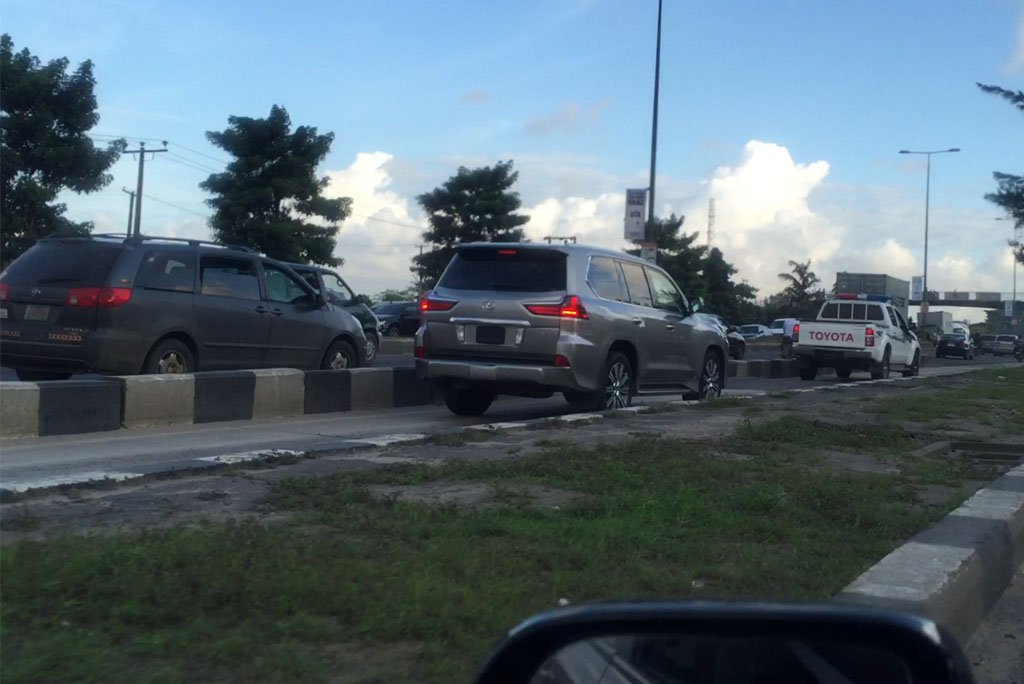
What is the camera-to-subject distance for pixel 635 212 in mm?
23781

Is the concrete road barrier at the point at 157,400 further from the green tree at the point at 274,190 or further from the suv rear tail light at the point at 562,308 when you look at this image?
the green tree at the point at 274,190

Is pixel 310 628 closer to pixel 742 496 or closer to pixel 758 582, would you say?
pixel 758 582

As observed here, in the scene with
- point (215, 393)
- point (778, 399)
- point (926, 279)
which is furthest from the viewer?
point (926, 279)

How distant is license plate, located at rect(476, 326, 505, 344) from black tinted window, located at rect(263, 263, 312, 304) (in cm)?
299

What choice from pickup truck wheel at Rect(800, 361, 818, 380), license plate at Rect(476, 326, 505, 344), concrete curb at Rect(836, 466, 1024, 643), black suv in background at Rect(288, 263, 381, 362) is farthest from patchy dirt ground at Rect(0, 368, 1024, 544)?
pickup truck wheel at Rect(800, 361, 818, 380)

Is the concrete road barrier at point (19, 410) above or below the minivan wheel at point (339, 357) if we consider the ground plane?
below

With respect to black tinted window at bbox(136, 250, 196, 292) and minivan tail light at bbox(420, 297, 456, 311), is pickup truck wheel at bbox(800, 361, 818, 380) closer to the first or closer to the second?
minivan tail light at bbox(420, 297, 456, 311)

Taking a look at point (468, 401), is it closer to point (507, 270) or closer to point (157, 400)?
point (507, 270)

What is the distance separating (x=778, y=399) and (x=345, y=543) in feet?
34.3

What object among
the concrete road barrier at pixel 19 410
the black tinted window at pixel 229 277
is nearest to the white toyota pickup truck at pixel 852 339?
the black tinted window at pixel 229 277

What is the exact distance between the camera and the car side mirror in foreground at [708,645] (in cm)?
178

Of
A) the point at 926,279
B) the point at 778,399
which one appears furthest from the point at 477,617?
the point at 926,279

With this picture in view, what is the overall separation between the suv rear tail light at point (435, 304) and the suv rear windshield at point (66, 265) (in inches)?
119

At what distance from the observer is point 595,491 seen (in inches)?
260
